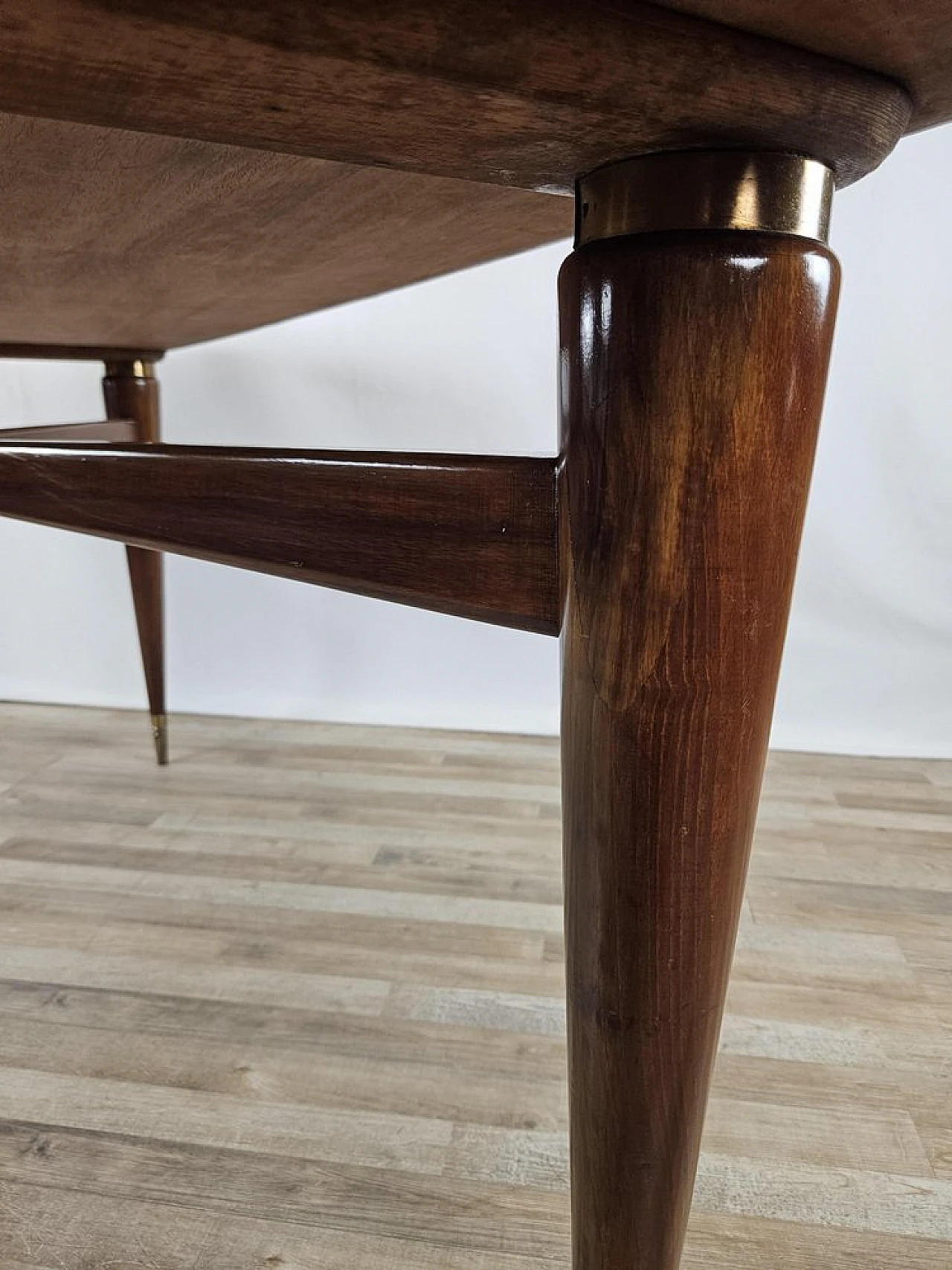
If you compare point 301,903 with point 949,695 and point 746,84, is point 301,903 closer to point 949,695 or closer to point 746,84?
point 746,84

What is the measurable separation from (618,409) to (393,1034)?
0.55 meters

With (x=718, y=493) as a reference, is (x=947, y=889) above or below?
below

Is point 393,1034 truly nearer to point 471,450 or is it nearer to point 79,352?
point 79,352

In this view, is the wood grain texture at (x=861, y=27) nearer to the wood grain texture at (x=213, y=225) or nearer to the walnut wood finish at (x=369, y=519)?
the walnut wood finish at (x=369, y=519)

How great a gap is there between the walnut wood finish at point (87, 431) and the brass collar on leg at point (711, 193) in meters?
0.46

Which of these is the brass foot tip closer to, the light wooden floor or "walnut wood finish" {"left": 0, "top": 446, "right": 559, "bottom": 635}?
the light wooden floor

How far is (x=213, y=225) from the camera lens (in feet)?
1.59

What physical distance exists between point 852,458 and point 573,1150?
1.17 metres

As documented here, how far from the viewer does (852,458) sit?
132 cm

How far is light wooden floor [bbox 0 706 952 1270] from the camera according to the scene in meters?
0.52

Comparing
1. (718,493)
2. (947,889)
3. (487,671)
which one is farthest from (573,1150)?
(487,671)

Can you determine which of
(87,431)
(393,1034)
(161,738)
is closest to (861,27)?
(393,1034)

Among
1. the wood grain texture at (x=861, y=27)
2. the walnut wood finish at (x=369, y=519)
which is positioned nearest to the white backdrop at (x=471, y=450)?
the walnut wood finish at (x=369, y=519)

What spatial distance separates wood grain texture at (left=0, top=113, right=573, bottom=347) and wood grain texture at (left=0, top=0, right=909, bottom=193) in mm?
156
